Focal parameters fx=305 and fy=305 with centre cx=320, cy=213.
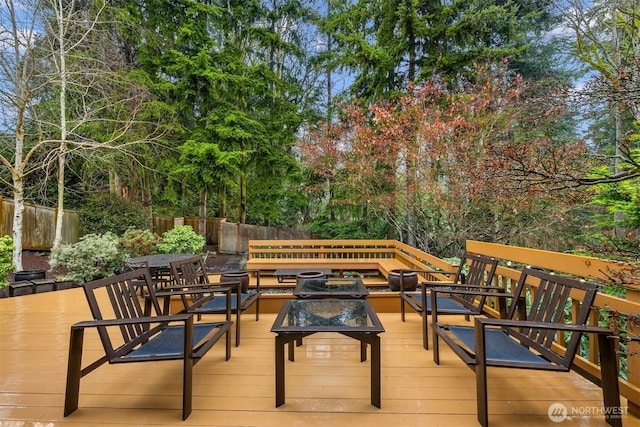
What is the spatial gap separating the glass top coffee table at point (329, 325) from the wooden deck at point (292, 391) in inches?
6.0

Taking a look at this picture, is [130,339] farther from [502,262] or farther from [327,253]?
[502,262]

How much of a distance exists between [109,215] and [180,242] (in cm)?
327

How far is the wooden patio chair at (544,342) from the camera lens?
1.53m

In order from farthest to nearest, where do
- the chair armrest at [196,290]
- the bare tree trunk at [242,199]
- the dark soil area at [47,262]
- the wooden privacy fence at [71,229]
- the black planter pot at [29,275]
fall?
1. the bare tree trunk at [242,199]
2. the wooden privacy fence at [71,229]
3. the dark soil area at [47,262]
4. the black planter pot at [29,275]
5. the chair armrest at [196,290]

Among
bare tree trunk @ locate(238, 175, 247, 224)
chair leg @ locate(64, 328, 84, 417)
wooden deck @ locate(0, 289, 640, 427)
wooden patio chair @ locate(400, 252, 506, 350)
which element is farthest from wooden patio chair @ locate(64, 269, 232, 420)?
bare tree trunk @ locate(238, 175, 247, 224)

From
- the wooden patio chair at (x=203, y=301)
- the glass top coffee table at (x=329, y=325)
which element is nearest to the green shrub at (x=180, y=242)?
the wooden patio chair at (x=203, y=301)

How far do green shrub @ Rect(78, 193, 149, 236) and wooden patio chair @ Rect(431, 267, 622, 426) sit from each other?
8.56 metres

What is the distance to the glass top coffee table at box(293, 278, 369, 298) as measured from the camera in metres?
2.83

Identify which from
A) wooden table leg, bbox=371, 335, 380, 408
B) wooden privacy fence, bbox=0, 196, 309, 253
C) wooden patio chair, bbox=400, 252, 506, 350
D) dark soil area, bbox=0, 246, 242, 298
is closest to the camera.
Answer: wooden table leg, bbox=371, 335, 380, 408

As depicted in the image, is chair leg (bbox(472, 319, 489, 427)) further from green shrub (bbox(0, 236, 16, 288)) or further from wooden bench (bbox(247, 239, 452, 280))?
green shrub (bbox(0, 236, 16, 288))

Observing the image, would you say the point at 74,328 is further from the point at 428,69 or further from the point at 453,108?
the point at 428,69

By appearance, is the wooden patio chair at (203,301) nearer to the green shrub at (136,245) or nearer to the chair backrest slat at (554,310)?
the chair backrest slat at (554,310)

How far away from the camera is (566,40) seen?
7.22 meters

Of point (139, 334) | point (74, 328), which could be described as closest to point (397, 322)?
point (139, 334)
